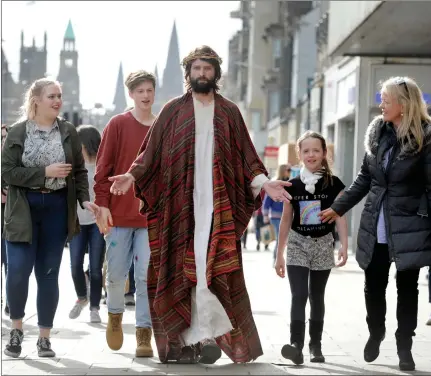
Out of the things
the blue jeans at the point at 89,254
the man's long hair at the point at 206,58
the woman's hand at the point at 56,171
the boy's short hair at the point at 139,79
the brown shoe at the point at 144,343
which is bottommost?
the brown shoe at the point at 144,343

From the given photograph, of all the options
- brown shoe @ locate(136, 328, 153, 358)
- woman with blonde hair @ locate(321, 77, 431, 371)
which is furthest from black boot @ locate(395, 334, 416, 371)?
brown shoe @ locate(136, 328, 153, 358)

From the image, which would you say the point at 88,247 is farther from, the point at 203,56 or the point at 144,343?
the point at 203,56

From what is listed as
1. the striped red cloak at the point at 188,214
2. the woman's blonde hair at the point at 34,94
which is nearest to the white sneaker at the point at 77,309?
the woman's blonde hair at the point at 34,94

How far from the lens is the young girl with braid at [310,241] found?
7891mm

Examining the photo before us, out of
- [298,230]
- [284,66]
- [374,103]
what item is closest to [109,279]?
[298,230]

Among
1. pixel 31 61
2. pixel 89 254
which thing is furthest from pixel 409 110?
pixel 31 61

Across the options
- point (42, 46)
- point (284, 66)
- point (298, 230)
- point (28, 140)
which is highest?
point (42, 46)

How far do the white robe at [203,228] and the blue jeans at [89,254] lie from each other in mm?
3593

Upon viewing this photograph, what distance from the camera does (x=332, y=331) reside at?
9.80 m

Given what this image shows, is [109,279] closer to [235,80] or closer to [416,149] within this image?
[416,149]

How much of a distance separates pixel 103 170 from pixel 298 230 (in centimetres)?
137

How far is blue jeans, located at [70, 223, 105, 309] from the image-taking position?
11.1m

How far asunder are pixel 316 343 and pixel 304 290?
342mm

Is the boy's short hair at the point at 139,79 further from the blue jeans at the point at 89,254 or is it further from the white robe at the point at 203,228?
the blue jeans at the point at 89,254
